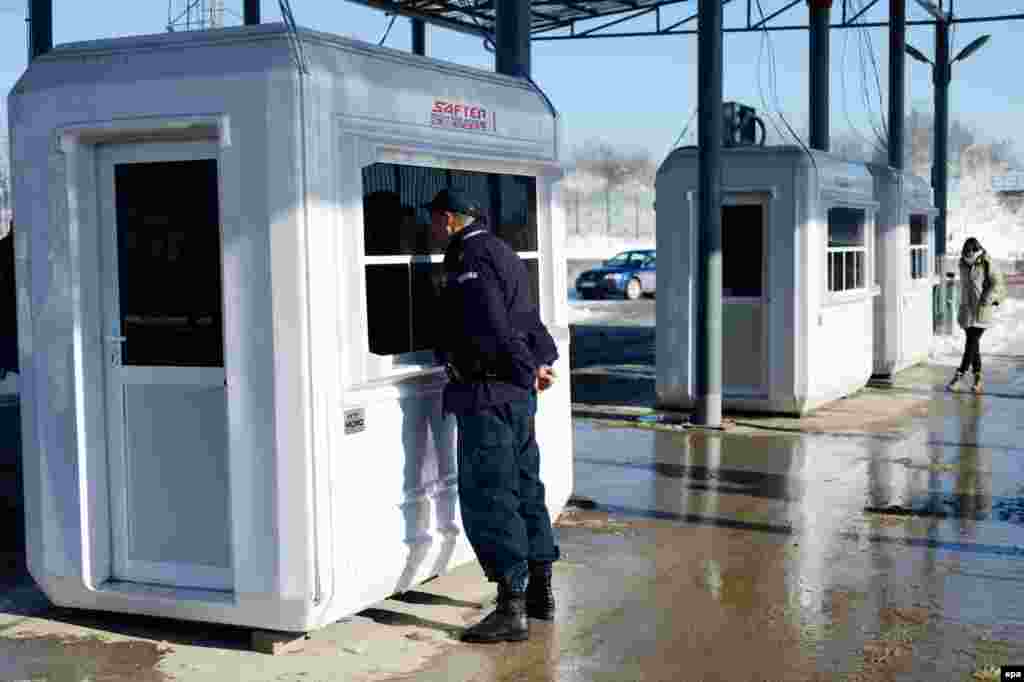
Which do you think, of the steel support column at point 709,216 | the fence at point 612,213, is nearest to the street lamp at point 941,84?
the steel support column at point 709,216

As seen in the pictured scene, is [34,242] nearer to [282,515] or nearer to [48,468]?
[48,468]

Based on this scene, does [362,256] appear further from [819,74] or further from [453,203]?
[819,74]

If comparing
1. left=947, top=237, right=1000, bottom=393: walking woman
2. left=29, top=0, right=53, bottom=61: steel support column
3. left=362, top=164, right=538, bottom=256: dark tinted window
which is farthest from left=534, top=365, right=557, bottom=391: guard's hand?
left=947, top=237, right=1000, bottom=393: walking woman

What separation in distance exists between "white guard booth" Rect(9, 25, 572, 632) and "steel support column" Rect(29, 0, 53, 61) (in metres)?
4.20

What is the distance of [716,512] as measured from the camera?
9250 mm

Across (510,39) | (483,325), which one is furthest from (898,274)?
(483,325)

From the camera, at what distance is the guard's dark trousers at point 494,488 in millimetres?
6262

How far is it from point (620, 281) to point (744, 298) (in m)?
28.4

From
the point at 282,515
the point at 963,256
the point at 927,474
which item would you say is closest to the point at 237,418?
the point at 282,515

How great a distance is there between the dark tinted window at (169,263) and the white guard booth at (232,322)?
0.01 metres

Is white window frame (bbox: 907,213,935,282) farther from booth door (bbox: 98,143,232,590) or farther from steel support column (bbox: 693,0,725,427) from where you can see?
booth door (bbox: 98,143,232,590)

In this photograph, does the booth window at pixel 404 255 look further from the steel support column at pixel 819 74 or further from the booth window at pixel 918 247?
the booth window at pixel 918 247

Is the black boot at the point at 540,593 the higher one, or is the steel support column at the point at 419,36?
the steel support column at the point at 419,36

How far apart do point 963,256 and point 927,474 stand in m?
5.94
